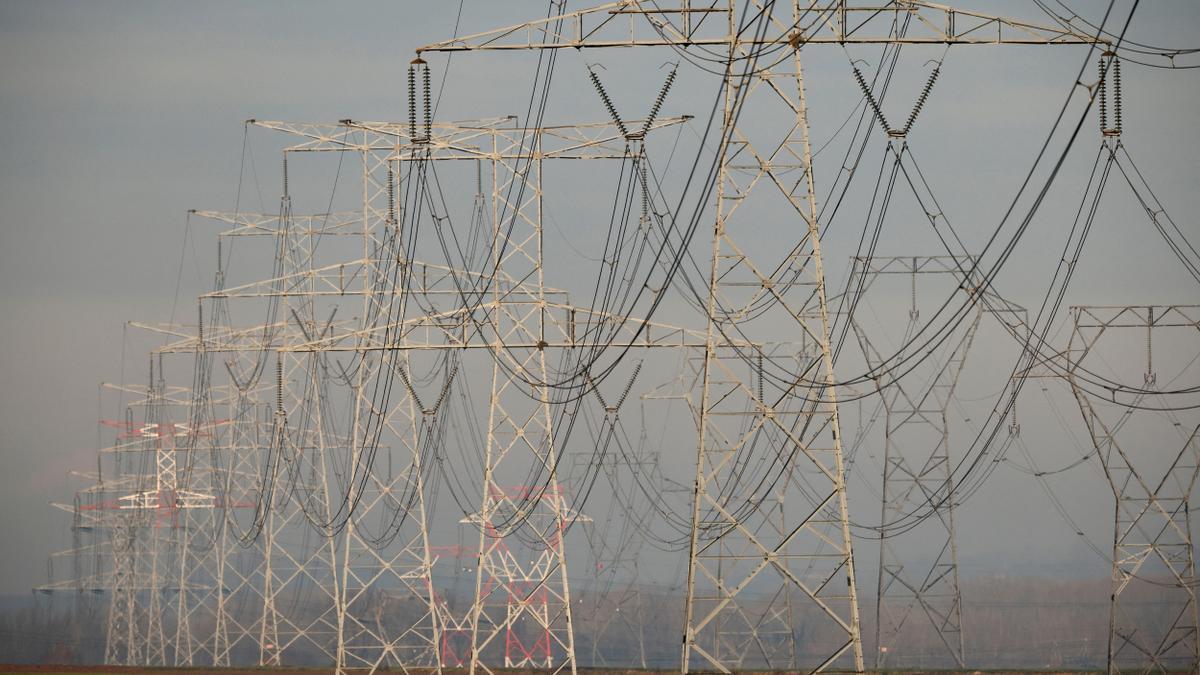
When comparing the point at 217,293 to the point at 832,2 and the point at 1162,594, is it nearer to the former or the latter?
the point at 832,2

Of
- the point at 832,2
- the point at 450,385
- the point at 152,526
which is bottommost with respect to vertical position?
the point at 152,526

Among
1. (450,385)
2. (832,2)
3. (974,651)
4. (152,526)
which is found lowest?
(974,651)

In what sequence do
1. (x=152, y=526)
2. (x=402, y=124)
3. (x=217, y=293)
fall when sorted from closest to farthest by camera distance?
(x=402, y=124) < (x=217, y=293) < (x=152, y=526)

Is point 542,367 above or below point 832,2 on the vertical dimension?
below

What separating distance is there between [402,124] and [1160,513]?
22.5m

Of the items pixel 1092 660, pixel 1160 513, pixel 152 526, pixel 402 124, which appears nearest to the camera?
pixel 402 124

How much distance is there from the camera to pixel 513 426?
3944cm

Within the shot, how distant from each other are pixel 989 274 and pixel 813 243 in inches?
123

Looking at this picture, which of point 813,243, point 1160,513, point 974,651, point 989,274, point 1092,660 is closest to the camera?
point 989,274

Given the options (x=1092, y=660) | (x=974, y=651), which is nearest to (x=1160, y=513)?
(x=1092, y=660)

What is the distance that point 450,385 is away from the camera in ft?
148

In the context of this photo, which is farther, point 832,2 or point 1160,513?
point 1160,513

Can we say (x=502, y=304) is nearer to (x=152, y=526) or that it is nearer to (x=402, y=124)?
(x=402, y=124)

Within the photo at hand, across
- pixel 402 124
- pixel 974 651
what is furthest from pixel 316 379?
pixel 974 651
